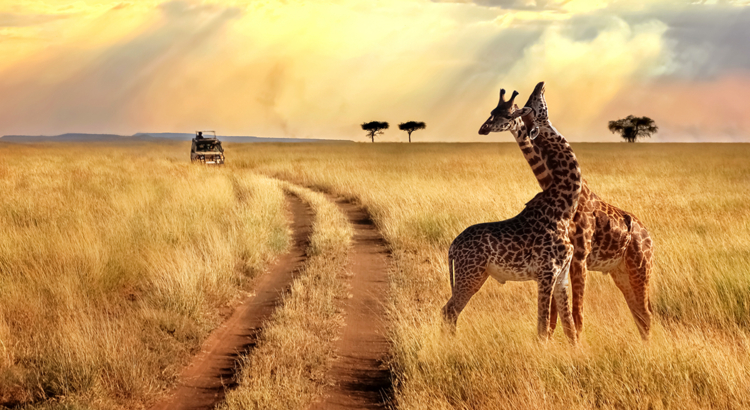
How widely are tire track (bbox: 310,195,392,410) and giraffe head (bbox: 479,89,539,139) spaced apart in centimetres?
257

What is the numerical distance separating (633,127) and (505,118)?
85747 mm

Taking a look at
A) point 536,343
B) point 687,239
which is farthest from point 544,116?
point 687,239

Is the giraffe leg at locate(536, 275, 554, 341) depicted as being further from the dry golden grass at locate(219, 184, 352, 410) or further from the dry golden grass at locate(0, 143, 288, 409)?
the dry golden grass at locate(0, 143, 288, 409)

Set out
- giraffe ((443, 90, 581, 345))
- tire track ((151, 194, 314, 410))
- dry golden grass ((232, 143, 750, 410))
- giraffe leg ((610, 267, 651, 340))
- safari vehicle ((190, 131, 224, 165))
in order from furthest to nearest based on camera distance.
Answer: safari vehicle ((190, 131, 224, 165))
giraffe leg ((610, 267, 651, 340))
tire track ((151, 194, 314, 410))
giraffe ((443, 90, 581, 345))
dry golden grass ((232, 143, 750, 410))

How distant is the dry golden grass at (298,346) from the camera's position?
4918 mm

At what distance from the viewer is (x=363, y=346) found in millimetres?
6316

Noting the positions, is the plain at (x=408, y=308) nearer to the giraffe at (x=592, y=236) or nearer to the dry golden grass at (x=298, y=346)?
the dry golden grass at (x=298, y=346)

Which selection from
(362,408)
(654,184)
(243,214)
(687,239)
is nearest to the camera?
(362,408)

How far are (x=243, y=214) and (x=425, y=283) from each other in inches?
267

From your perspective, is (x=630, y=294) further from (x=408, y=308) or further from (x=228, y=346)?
(x=228, y=346)

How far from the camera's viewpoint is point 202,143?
113 feet

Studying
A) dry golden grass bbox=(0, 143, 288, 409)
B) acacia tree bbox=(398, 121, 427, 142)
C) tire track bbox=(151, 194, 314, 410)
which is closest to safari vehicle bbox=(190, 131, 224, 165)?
dry golden grass bbox=(0, 143, 288, 409)

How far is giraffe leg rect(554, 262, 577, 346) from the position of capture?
494cm

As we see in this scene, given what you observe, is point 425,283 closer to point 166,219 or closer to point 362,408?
point 362,408
